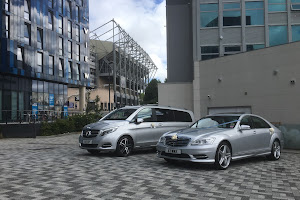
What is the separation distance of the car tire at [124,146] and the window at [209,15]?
20034 mm

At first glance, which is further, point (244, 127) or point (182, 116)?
point (182, 116)

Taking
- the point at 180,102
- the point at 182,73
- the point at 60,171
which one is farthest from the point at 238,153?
the point at 182,73

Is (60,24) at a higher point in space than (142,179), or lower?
higher

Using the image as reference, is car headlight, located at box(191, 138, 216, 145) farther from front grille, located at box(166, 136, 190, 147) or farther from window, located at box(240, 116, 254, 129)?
window, located at box(240, 116, 254, 129)

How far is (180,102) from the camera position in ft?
78.4

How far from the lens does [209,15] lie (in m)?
27.8

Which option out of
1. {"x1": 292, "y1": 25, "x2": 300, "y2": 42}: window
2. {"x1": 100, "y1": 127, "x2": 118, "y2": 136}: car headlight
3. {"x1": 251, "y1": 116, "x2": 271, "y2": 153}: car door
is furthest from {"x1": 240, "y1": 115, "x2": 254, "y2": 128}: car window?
{"x1": 292, "y1": 25, "x2": 300, "y2": 42}: window

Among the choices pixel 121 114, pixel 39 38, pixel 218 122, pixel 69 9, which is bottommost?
pixel 218 122

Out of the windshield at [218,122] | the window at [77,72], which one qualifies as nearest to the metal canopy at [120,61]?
the window at [77,72]

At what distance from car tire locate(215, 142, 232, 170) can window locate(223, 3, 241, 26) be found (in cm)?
2176

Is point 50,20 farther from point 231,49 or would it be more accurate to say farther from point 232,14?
point 231,49

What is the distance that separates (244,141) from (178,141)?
1.92 meters

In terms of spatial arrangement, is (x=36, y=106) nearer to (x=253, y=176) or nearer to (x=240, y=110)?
(x=240, y=110)

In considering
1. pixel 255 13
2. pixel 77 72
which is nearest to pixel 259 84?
pixel 255 13
